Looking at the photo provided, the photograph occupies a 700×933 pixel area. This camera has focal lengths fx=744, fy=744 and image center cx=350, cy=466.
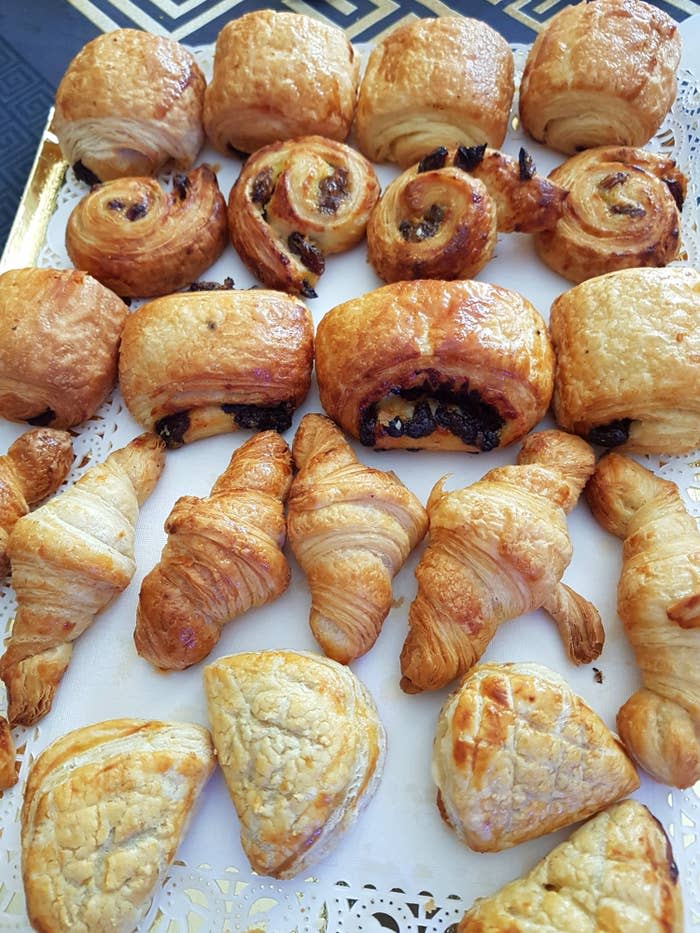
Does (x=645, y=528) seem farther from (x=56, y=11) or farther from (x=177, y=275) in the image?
(x=56, y=11)

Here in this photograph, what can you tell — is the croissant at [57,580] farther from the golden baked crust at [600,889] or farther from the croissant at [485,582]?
the golden baked crust at [600,889]

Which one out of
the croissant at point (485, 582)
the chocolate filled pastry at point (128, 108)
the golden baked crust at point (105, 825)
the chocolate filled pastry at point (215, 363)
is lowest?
the golden baked crust at point (105, 825)

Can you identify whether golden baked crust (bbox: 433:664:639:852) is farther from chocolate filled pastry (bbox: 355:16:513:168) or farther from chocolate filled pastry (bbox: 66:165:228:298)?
chocolate filled pastry (bbox: 355:16:513:168)

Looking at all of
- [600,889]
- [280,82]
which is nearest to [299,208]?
[280,82]

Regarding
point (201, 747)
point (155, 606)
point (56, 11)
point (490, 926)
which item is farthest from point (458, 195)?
point (56, 11)

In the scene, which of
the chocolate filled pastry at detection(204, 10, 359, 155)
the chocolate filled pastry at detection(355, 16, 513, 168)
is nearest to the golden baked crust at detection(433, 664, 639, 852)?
the chocolate filled pastry at detection(355, 16, 513, 168)

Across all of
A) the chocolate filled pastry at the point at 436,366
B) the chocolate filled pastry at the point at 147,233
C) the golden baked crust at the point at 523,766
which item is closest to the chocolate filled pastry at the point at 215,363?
the chocolate filled pastry at the point at 436,366
